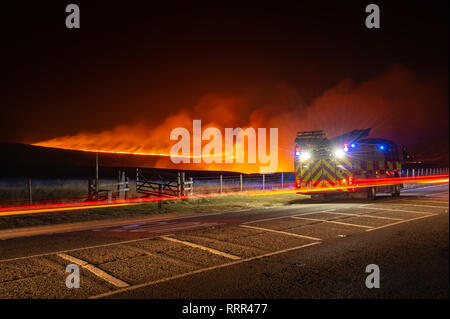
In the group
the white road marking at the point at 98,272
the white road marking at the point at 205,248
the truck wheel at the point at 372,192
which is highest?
the truck wheel at the point at 372,192

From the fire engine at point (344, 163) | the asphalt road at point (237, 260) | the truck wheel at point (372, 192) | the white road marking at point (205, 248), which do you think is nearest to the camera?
the asphalt road at point (237, 260)

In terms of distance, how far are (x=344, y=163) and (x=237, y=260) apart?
12350 millimetres

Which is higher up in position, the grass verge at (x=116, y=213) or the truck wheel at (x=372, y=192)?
the truck wheel at (x=372, y=192)

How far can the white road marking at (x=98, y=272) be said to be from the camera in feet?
18.5

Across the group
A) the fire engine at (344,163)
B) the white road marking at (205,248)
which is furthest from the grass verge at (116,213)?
the white road marking at (205,248)

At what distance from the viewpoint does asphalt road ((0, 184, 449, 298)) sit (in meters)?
5.12

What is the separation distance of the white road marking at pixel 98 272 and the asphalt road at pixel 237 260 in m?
0.02

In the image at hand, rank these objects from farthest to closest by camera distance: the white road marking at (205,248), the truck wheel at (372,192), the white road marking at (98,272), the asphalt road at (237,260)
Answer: the truck wheel at (372,192) < the white road marking at (205,248) < the white road marking at (98,272) < the asphalt road at (237,260)

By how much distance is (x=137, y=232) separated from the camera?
10297 millimetres

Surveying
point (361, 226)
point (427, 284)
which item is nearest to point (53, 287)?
point (427, 284)

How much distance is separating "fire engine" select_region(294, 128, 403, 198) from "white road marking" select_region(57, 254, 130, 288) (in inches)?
552

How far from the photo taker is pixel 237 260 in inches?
269

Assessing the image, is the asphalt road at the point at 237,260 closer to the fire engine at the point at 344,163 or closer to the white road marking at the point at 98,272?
the white road marking at the point at 98,272

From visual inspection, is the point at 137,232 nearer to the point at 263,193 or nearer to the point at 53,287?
the point at 53,287
